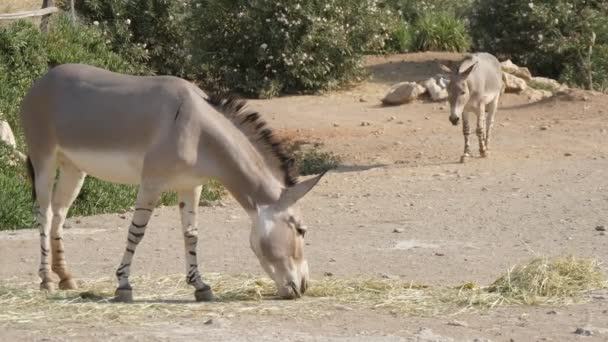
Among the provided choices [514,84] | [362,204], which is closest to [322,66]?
[514,84]

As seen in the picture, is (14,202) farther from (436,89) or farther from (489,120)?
(436,89)

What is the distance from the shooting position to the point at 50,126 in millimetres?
8828

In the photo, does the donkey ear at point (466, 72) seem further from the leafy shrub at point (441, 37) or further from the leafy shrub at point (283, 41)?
the leafy shrub at point (441, 37)

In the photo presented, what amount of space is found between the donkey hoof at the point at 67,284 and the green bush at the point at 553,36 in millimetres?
16662

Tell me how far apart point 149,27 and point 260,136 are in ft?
53.1

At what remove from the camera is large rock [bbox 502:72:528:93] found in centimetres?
2238

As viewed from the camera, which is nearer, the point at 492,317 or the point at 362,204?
the point at 492,317

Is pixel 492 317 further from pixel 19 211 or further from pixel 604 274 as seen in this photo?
pixel 19 211

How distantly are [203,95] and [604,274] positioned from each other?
3.42 metres

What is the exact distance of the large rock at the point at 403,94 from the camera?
21.5 meters

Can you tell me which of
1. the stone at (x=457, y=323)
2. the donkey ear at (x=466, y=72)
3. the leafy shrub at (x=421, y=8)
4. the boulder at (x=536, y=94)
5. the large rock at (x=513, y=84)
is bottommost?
the boulder at (x=536, y=94)

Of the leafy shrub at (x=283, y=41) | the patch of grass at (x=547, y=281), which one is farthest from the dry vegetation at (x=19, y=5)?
the patch of grass at (x=547, y=281)

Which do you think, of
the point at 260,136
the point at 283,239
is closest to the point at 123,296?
the point at 283,239

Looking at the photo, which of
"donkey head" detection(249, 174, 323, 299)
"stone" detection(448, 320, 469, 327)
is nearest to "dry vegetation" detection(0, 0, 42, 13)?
"donkey head" detection(249, 174, 323, 299)
